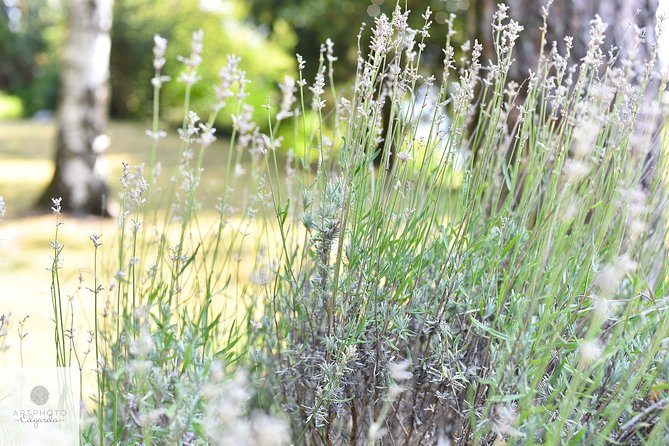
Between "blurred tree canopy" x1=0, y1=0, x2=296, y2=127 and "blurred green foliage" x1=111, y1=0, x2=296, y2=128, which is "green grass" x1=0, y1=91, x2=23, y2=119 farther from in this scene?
"blurred green foliage" x1=111, y1=0, x2=296, y2=128

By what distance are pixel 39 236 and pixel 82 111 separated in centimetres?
119

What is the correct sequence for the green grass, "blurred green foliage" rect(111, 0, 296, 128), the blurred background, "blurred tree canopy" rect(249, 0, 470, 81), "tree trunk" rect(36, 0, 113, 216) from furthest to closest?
the green grass → "blurred green foliage" rect(111, 0, 296, 128) → "blurred tree canopy" rect(249, 0, 470, 81) → "tree trunk" rect(36, 0, 113, 216) → the blurred background

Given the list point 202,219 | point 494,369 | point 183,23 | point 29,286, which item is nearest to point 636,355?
point 494,369

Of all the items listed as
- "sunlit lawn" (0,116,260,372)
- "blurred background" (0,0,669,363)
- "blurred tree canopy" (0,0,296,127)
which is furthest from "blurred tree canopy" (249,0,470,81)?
"sunlit lawn" (0,116,260,372)

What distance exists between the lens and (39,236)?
17.2 ft

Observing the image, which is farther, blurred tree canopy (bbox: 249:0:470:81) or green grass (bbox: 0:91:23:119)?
green grass (bbox: 0:91:23:119)

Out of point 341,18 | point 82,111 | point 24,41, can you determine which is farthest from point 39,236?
point 24,41

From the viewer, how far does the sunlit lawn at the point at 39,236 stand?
3072 mm

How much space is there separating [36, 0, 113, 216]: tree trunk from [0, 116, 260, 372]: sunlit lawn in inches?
8.8

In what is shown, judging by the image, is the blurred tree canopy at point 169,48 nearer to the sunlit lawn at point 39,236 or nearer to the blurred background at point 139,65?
the blurred background at point 139,65

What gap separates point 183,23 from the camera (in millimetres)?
15891

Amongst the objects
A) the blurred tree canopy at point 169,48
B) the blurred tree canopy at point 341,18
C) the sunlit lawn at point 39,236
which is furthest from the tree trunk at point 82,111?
the blurred tree canopy at point 341,18

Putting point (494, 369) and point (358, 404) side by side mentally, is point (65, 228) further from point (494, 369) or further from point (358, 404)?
point (494, 369)

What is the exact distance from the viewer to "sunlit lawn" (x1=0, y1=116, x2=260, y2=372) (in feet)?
10.1
